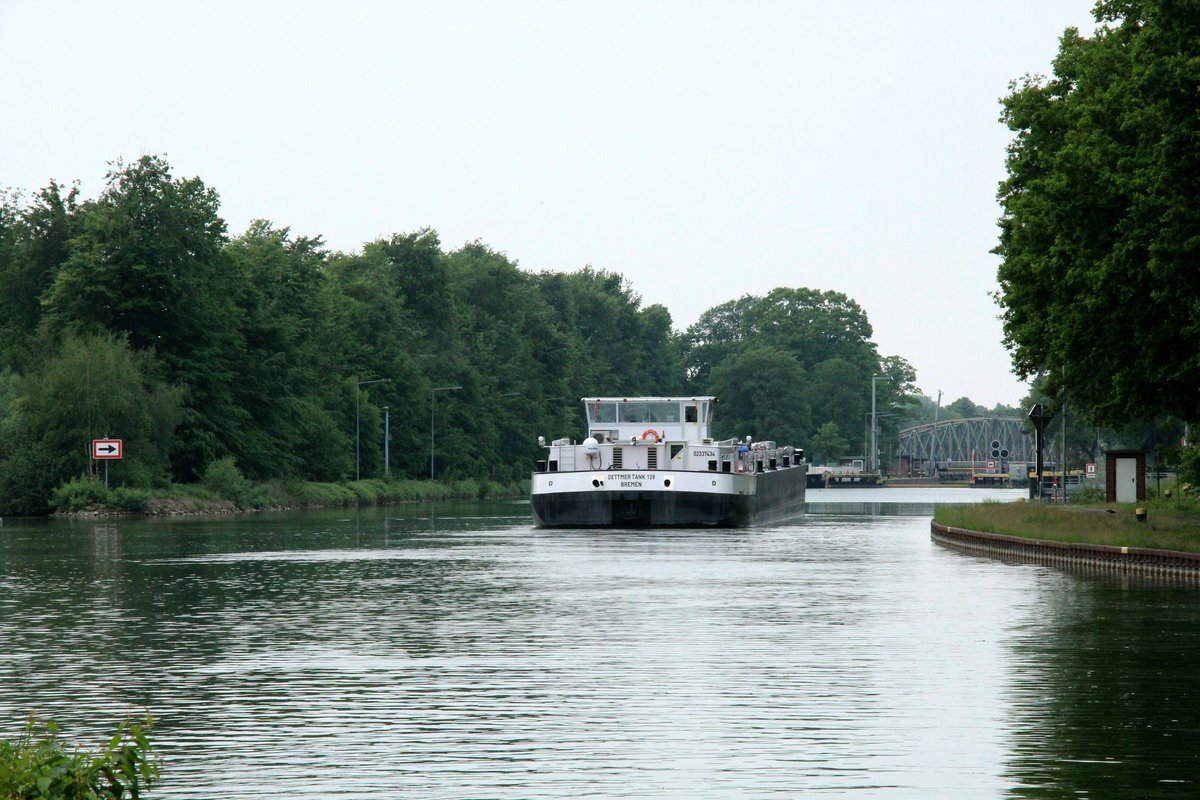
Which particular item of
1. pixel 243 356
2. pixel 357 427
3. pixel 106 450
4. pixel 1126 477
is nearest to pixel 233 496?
pixel 106 450

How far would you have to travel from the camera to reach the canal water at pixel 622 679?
1102 cm

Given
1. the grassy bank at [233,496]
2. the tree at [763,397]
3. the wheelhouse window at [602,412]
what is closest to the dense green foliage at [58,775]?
the wheelhouse window at [602,412]

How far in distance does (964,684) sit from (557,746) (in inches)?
189

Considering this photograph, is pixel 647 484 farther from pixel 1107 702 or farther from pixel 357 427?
pixel 357 427

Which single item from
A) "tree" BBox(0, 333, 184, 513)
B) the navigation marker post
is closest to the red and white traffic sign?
the navigation marker post

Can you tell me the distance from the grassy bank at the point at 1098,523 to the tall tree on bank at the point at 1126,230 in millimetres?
2579

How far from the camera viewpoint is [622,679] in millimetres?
15586

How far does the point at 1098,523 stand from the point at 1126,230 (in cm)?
819

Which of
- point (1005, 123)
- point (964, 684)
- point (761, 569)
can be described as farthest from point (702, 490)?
point (964, 684)

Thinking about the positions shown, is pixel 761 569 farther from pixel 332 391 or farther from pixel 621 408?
pixel 332 391

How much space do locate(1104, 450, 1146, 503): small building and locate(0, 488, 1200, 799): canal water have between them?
20205 mm

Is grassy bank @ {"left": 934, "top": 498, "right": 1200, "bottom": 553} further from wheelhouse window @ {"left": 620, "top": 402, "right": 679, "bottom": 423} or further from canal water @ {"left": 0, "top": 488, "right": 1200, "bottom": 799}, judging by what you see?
wheelhouse window @ {"left": 620, "top": 402, "right": 679, "bottom": 423}

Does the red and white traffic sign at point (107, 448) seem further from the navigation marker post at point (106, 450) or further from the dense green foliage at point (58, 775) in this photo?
the dense green foliage at point (58, 775)

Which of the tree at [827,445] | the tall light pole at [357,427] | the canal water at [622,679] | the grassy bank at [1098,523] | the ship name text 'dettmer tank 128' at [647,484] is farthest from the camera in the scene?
the tree at [827,445]
